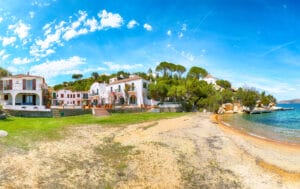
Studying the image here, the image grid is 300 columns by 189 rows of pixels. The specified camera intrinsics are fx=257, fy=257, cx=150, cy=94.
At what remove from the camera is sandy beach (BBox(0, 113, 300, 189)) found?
10.5m

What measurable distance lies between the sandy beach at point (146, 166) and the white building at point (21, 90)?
31.3m

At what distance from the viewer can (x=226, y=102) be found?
103m

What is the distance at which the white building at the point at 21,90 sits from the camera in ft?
147

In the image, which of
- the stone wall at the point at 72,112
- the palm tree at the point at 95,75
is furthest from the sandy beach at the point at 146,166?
the palm tree at the point at 95,75

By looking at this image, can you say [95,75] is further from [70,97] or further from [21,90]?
[21,90]

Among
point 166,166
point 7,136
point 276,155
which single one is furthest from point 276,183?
point 7,136

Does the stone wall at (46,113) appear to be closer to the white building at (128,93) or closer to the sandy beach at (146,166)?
the white building at (128,93)

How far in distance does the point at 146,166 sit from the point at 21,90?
130 ft

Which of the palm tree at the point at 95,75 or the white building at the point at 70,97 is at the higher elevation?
the palm tree at the point at 95,75

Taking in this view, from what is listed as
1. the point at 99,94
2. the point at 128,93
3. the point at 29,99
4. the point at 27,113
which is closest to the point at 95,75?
the point at 99,94

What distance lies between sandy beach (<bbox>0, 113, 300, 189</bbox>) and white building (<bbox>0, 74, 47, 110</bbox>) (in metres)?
31.3

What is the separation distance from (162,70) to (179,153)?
7549cm

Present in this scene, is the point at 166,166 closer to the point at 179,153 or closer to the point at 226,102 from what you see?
the point at 179,153

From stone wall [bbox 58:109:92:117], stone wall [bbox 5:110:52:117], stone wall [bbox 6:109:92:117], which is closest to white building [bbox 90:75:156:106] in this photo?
stone wall [bbox 58:109:92:117]
